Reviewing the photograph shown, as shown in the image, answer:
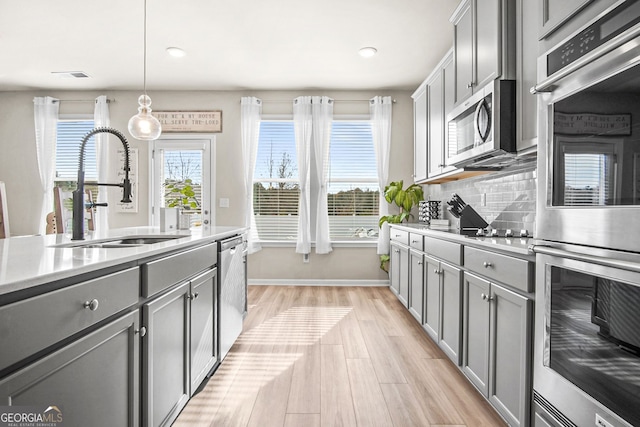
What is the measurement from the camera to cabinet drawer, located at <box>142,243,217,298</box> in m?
1.36

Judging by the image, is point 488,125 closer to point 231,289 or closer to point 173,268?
point 173,268

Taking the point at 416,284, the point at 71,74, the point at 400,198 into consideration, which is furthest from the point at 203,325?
the point at 71,74

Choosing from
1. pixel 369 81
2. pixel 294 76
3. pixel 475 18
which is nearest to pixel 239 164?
pixel 294 76

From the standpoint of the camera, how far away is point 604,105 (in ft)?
3.18

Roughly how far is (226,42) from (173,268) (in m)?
2.87

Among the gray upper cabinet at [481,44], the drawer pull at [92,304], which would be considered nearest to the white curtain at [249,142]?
the gray upper cabinet at [481,44]

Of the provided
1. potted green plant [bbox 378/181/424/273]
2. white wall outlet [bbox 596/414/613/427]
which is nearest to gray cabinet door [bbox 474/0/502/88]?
white wall outlet [bbox 596/414/613/427]

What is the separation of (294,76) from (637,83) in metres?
4.07

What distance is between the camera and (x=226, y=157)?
16.5 ft

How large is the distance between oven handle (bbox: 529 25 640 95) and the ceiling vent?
16.8ft

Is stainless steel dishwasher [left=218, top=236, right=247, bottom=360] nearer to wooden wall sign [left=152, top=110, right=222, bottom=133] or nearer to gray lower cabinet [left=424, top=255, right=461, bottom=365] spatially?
gray lower cabinet [left=424, top=255, right=461, bottom=365]

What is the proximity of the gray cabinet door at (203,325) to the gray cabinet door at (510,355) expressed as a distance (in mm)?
1536

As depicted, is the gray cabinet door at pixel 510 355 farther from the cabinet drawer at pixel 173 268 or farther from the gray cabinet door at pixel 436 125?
the gray cabinet door at pixel 436 125

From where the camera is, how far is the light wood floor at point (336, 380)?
180 cm
